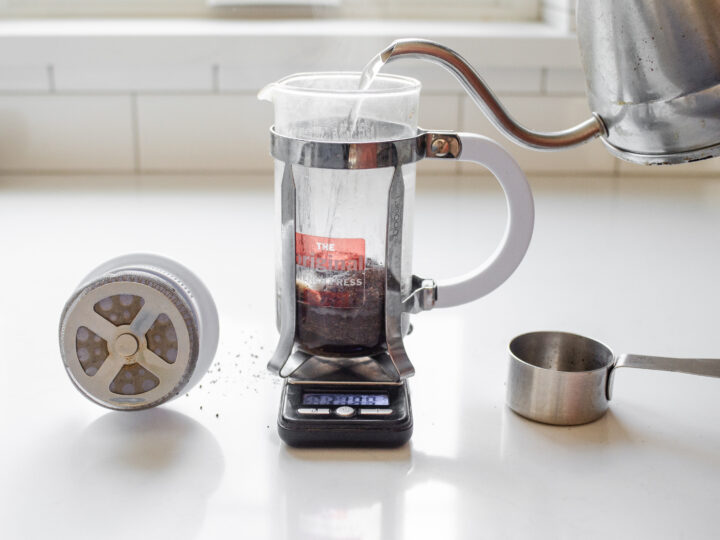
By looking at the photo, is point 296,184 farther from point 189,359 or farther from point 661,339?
point 661,339

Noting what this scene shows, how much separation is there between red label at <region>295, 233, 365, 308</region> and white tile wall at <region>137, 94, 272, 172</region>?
0.77m

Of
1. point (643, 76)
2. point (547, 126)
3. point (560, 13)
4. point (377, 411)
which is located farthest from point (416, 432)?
point (560, 13)

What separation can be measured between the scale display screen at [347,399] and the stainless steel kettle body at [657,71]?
0.87 feet

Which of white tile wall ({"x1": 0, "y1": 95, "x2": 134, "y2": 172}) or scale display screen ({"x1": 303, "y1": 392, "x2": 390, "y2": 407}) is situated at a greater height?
white tile wall ({"x1": 0, "y1": 95, "x2": 134, "y2": 172})

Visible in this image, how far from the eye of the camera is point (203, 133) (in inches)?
54.6

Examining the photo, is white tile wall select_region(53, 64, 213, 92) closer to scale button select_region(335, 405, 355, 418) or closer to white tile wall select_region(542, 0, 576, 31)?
white tile wall select_region(542, 0, 576, 31)

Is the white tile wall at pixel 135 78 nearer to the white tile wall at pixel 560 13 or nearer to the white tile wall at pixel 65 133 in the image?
the white tile wall at pixel 65 133

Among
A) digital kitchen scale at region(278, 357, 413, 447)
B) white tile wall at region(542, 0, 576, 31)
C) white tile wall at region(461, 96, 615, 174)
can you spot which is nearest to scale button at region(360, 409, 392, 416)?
digital kitchen scale at region(278, 357, 413, 447)

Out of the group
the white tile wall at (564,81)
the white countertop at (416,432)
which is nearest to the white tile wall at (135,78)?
the white countertop at (416,432)

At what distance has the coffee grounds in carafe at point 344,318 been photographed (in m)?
0.63

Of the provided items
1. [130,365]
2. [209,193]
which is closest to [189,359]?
[130,365]

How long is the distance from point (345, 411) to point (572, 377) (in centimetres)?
17

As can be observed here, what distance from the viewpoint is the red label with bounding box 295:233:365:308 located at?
0.63 m

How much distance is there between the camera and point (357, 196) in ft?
2.07
